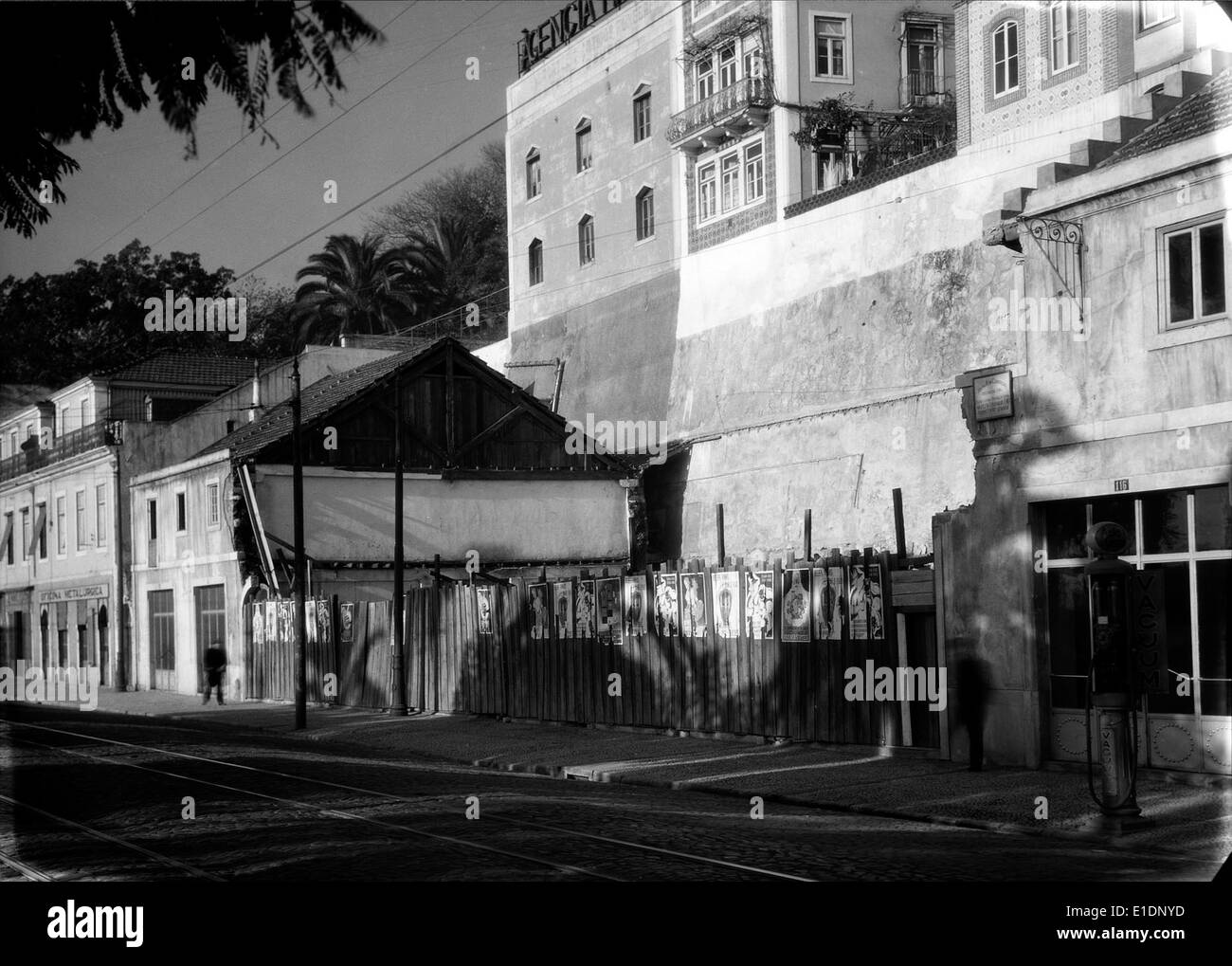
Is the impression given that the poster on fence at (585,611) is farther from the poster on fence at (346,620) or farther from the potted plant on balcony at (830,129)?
the potted plant on balcony at (830,129)

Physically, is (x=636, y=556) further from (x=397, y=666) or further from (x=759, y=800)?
(x=759, y=800)

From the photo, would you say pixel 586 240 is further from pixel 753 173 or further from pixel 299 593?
pixel 753 173

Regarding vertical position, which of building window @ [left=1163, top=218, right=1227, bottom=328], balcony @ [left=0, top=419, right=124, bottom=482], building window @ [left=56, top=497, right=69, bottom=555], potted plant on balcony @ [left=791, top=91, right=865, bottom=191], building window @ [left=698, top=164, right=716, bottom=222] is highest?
potted plant on balcony @ [left=791, top=91, right=865, bottom=191]

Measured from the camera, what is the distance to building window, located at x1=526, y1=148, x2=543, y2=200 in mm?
18438

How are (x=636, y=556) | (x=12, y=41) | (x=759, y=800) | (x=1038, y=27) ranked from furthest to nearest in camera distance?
(x=636, y=556), (x=1038, y=27), (x=759, y=800), (x=12, y=41)

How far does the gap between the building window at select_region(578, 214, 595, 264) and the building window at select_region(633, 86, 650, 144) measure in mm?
4565

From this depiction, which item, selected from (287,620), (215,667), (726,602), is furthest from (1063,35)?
(215,667)

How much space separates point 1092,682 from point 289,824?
23.4ft

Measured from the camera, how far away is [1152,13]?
31.9 meters

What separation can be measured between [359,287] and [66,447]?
3798 cm

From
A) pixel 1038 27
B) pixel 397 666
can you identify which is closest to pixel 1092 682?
pixel 397 666

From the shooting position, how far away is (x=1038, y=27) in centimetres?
3309

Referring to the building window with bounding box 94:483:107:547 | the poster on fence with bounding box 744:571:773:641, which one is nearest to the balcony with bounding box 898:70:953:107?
the poster on fence with bounding box 744:571:773:641

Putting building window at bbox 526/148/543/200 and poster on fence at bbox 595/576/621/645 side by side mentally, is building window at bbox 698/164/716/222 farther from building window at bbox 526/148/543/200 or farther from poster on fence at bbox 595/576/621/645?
building window at bbox 526/148/543/200
